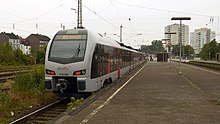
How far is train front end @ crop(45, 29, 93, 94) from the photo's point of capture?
11.2 m

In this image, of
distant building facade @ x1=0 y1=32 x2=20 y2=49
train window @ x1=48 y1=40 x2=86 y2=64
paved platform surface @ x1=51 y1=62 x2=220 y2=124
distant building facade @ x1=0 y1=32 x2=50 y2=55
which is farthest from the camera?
distant building facade @ x1=0 y1=32 x2=50 y2=55

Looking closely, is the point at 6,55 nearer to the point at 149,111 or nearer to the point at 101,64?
the point at 101,64

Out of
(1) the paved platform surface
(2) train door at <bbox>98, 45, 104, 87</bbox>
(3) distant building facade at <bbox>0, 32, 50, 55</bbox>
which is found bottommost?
(1) the paved platform surface

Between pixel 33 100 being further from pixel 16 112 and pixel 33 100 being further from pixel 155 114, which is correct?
pixel 155 114

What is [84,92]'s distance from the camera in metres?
11.6

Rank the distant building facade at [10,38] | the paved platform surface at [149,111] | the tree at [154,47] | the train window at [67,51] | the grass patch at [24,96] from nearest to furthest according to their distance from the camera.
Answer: the paved platform surface at [149,111]
the grass patch at [24,96]
the train window at [67,51]
the distant building facade at [10,38]
the tree at [154,47]

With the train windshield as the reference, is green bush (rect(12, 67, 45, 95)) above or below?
below

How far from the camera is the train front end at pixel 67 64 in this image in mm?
11227

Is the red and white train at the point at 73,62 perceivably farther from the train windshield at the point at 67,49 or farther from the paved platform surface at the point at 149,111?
the paved platform surface at the point at 149,111

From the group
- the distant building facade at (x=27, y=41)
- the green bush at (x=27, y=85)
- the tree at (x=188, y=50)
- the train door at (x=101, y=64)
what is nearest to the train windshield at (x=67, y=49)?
the train door at (x=101, y=64)

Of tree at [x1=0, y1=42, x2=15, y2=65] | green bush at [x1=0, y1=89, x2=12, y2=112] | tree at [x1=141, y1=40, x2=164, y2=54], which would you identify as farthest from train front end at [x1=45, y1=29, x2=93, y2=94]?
tree at [x1=141, y1=40, x2=164, y2=54]

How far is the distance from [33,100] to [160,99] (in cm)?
598

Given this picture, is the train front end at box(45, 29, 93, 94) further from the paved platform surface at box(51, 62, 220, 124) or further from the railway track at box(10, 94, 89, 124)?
the paved platform surface at box(51, 62, 220, 124)

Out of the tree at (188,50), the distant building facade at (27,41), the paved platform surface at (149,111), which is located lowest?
the paved platform surface at (149,111)
